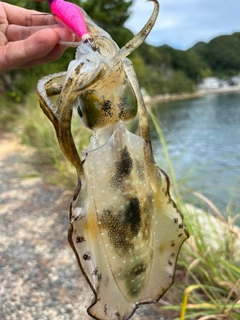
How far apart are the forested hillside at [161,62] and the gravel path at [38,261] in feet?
21.7

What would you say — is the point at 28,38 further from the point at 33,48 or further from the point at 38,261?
the point at 38,261

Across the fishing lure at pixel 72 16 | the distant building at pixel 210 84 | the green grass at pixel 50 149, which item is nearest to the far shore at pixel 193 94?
the distant building at pixel 210 84

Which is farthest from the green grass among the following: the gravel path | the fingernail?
the fingernail

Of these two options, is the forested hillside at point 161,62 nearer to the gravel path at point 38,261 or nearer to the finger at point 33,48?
the gravel path at point 38,261

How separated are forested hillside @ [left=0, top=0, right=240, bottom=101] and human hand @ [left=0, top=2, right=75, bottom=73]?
7864 millimetres

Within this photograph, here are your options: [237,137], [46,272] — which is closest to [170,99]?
[237,137]

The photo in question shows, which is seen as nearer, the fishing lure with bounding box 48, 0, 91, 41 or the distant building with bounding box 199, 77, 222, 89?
the fishing lure with bounding box 48, 0, 91, 41

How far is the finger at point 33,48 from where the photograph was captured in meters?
0.85

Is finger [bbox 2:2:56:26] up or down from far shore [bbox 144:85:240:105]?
up

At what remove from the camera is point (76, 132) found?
425cm

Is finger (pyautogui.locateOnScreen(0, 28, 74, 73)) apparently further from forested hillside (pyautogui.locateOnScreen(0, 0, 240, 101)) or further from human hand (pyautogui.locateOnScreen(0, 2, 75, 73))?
forested hillside (pyautogui.locateOnScreen(0, 0, 240, 101))

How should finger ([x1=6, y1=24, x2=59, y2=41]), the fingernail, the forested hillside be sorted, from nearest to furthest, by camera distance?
the fingernail, finger ([x1=6, y1=24, x2=59, y2=41]), the forested hillside

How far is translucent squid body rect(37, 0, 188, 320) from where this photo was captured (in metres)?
0.52

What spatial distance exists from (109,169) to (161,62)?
137 feet
